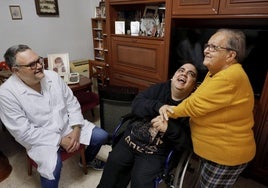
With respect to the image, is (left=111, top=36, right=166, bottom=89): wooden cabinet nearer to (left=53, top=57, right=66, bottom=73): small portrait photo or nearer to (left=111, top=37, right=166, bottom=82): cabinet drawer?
(left=111, top=37, right=166, bottom=82): cabinet drawer

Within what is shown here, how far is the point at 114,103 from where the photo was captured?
6.64 ft

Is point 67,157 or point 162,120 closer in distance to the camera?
point 162,120

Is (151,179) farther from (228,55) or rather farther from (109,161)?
(228,55)

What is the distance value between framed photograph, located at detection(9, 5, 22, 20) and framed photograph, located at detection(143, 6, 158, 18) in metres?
1.71

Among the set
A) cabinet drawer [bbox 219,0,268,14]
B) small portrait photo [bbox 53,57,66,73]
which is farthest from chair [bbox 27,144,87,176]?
cabinet drawer [bbox 219,0,268,14]

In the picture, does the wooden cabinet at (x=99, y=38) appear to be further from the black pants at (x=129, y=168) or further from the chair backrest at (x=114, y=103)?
the black pants at (x=129, y=168)

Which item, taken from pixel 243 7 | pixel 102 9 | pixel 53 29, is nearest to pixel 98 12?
pixel 102 9

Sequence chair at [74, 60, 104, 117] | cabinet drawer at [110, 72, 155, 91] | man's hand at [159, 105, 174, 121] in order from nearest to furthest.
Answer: man's hand at [159, 105, 174, 121] → cabinet drawer at [110, 72, 155, 91] → chair at [74, 60, 104, 117]

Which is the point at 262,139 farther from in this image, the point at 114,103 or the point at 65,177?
the point at 65,177

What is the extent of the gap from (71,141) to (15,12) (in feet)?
6.79

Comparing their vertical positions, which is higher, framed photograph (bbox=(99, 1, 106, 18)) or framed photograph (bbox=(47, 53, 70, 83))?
framed photograph (bbox=(99, 1, 106, 18))

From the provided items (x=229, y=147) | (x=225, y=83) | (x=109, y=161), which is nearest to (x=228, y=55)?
(x=225, y=83)

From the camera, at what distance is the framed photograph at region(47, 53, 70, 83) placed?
212cm

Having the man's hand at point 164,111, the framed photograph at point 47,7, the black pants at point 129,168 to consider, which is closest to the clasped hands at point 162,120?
the man's hand at point 164,111
